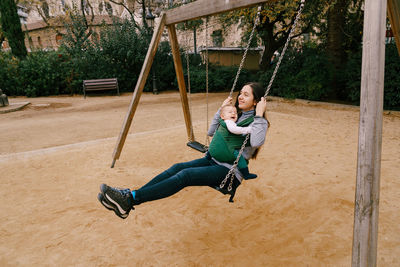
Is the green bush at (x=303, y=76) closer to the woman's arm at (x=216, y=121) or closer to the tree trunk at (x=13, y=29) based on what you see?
the woman's arm at (x=216, y=121)

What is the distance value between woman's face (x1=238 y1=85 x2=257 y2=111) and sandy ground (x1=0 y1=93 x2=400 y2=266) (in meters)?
1.03

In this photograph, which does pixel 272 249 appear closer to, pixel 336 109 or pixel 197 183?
pixel 197 183

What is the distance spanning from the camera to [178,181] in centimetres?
201

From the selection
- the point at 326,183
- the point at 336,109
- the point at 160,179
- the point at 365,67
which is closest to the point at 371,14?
the point at 365,67

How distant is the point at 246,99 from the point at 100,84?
10747 millimetres

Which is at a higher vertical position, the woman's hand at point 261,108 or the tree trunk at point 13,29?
the tree trunk at point 13,29

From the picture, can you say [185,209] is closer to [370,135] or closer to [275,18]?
[370,135]

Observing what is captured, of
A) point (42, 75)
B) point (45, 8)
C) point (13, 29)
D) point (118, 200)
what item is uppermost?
point (45, 8)

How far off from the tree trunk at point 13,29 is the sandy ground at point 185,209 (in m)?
10.9

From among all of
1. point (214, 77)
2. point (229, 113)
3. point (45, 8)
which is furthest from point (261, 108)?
point (45, 8)

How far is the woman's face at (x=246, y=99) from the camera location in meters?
2.30

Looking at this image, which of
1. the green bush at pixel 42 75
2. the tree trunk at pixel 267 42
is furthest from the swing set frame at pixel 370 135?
the green bush at pixel 42 75

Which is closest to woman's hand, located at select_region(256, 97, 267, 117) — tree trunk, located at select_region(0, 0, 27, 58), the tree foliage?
the tree foliage

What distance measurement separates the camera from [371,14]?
4.46ft
